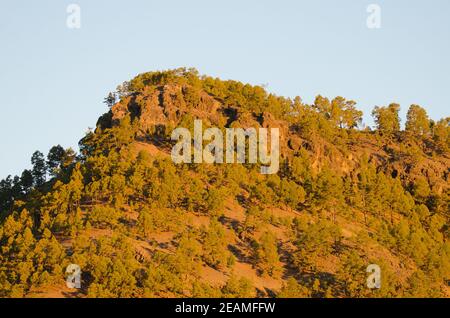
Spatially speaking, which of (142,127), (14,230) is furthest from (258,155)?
(14,230)

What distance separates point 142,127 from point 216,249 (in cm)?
3973

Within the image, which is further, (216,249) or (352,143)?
(352,143)

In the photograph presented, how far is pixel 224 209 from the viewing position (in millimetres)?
151625

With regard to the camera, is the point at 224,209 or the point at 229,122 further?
the point at 229,122

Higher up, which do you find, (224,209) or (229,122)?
(229,122)

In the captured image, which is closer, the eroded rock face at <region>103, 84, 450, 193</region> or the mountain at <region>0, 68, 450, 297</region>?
the mountain at <region>0, 68, 450, 297</region>

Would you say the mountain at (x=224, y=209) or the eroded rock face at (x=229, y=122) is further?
the eroded rock face at (x=229, y=122)

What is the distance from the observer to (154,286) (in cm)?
12431

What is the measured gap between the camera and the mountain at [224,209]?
12925 cm

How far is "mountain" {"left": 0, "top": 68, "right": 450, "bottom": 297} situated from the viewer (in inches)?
5089
